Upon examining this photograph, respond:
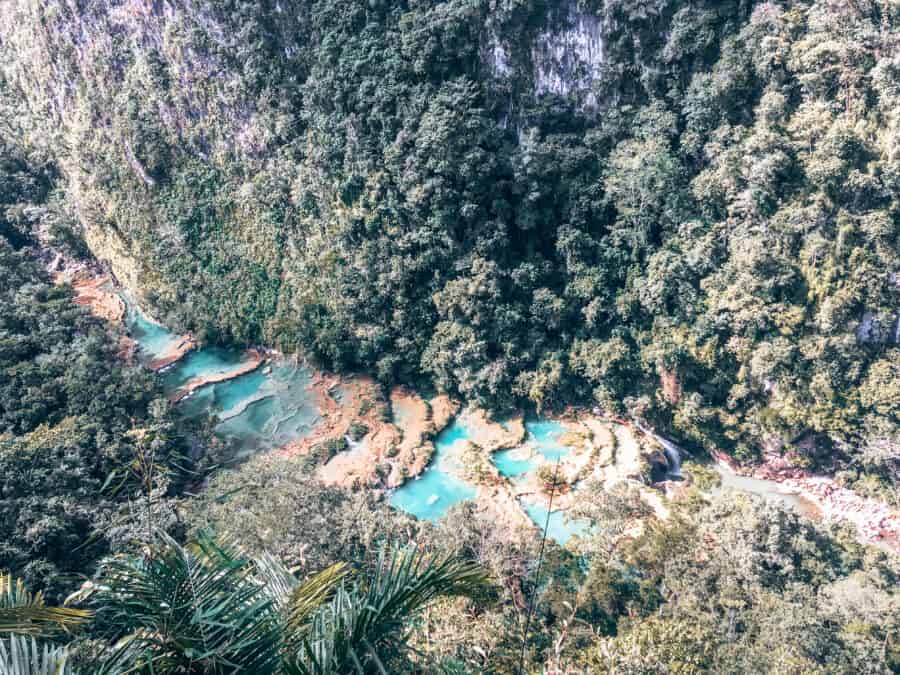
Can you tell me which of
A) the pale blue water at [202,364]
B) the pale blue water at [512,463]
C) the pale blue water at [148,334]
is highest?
the pale blue water at [148,334]

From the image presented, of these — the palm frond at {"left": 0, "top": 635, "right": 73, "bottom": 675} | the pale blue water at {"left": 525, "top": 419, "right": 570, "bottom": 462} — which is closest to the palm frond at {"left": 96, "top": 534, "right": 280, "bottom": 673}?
the palm frond at {"left": 0, "top": 635, "right": 73, "bottom": 675}

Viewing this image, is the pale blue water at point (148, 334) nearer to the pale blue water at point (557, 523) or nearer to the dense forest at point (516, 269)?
the dense forest at point (516, 269)

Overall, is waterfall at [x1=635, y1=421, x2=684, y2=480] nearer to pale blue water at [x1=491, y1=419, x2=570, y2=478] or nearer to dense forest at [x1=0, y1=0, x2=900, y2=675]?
dense forest at [x1=0, y1=0, x2=900, y2=675]

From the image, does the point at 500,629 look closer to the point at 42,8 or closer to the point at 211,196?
the point at 211,196

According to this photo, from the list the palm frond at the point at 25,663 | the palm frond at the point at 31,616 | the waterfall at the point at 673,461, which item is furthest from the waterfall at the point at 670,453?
the palm frond at the point at 25,663

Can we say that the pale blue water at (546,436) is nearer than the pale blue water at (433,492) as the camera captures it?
No

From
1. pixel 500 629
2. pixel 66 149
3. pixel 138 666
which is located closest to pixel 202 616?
pixel 138 666
